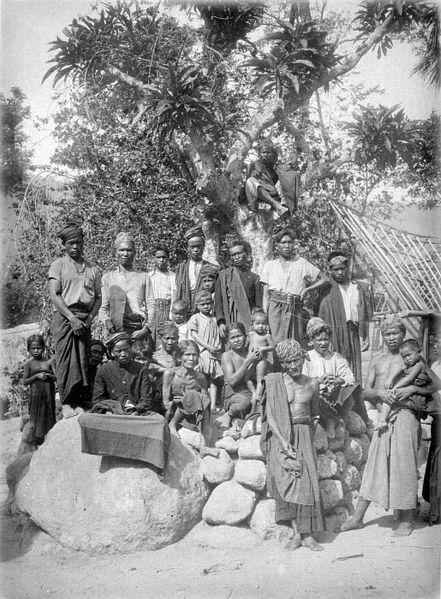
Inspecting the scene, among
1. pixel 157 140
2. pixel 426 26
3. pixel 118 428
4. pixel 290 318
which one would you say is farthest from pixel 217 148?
pixel 118 428

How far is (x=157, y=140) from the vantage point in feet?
30.2

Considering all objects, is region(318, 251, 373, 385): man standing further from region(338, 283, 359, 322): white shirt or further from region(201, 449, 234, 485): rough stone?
region(201, 449, 234, 485): rough stone

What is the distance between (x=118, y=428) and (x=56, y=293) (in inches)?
59.4

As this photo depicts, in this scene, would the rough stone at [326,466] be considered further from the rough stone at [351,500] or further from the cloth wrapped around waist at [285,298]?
the cloth wrapped around waist at [285,298]

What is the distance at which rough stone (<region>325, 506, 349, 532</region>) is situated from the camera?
18.2 feet

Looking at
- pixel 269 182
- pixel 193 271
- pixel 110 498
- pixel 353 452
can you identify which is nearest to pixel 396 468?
pixel 353 452

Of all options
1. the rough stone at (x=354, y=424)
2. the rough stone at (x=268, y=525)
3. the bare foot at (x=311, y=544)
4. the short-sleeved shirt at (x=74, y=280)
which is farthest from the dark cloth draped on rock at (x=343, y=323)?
the short-sleeved shirt at (x=74, y=280)

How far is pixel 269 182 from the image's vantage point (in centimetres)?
833

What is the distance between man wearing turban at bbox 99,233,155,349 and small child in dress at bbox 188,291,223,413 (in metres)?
0.49

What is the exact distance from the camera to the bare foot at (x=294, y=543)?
507 cm

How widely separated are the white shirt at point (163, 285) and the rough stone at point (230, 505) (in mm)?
2391

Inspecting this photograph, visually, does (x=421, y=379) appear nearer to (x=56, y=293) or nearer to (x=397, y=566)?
(x=397, y=566)

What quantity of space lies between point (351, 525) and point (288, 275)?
252 cm

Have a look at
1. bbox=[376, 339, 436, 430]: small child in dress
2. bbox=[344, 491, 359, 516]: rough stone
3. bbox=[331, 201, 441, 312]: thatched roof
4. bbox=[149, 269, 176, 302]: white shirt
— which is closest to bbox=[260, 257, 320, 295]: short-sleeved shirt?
bbox=[149, 269, 176, 302]: white shirt
